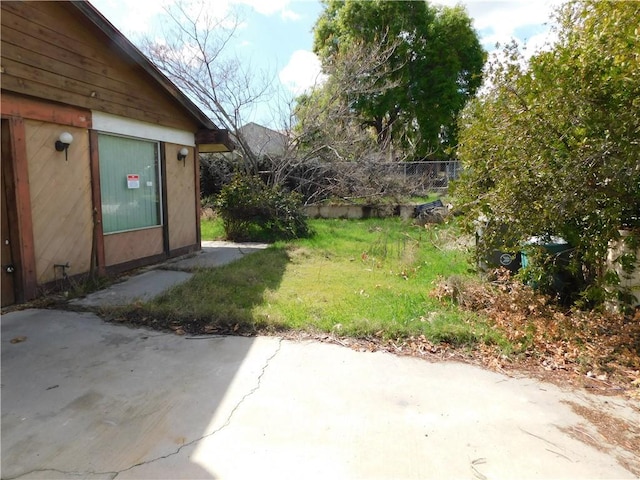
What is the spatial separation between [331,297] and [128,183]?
417 cm

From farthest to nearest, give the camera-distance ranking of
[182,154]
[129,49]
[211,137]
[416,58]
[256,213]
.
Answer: [416,58]
[256,213]
[211,137]
[182,154]
[129,49]

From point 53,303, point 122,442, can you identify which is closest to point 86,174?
point 53,303

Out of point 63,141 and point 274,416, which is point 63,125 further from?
point 274,416

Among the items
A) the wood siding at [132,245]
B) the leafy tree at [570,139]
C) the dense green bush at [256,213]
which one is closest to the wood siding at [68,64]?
the wood siding at [132,245]

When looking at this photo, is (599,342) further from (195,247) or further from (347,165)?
(347,165)

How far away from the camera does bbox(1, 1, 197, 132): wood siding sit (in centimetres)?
474

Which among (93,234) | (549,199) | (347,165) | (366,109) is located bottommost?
(93,234)

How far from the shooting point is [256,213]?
10977 millimetres

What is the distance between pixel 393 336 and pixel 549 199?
2146 millimetres

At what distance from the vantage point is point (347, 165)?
49.3ft

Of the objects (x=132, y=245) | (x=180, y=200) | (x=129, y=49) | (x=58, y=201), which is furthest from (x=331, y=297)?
(x=129, y=49)

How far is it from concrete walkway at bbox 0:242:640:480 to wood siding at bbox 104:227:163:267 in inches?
107

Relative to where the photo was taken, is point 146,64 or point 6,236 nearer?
point 6,236

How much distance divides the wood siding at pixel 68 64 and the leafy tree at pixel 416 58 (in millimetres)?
18064
